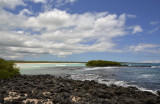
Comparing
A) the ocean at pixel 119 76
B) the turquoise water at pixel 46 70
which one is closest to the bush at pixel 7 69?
the turquoise water at pixel 46 70

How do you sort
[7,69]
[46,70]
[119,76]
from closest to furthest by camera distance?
[7,69], [119,76], [46,70]

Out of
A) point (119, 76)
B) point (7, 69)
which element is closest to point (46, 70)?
point (7, 69)

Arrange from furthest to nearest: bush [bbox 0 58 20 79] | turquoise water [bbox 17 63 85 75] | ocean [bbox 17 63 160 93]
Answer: turquoise water [bbox 17 63 85 75], bush [bbox 0 58 20 79], ocean [bbox 17 63 160 93]

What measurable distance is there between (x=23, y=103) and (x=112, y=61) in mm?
79696

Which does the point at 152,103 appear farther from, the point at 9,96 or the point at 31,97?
the point at 9,96

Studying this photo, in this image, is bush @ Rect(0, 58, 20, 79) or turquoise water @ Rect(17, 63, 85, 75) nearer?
bush @ Rect(0, 58, 20, 79)

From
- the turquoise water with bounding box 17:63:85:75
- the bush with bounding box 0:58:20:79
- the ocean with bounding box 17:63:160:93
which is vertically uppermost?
the bush with bounding box 0:58:20:79

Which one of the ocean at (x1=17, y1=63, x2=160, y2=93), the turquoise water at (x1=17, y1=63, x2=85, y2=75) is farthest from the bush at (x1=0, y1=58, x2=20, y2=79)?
the ocean at (x1=17, y1=63, x2=160, y2=93)

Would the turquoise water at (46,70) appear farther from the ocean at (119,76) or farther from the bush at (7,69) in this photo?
the bush at (7,69)

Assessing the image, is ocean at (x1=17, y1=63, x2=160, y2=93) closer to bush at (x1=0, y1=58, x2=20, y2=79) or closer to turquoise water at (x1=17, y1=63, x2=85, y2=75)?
turquoise water at (x1=17, y1=63, x2=85, y2=75)

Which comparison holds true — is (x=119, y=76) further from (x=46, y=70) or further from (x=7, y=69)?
(x=46, y=70)

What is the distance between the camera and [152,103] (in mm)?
9016

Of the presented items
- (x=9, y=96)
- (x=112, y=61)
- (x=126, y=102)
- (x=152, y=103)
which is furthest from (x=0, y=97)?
(x=112, y=61)

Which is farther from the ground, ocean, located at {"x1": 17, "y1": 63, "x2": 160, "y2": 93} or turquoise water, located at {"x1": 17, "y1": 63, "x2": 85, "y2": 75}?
ocean, located at {"x1": 17, "y1": 63, "x2": 160, "y2": 93}
